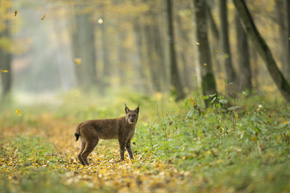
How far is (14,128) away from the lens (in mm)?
15953

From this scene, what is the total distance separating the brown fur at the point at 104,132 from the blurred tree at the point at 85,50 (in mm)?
19275

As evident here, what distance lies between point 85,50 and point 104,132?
20.2 meters

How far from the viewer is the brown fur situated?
25.9ft

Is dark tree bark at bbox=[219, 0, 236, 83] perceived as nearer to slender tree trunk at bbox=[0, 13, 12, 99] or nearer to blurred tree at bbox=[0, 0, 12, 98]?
blurred tree at bbox=[0, 0, 12, 98]

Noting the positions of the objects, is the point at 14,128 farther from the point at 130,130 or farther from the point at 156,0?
the point at 156,0

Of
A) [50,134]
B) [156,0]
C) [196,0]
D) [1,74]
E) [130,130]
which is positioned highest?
[156,0]

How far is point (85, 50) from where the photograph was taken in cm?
2744

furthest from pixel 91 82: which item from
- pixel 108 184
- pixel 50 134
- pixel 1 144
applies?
pixel 108 184

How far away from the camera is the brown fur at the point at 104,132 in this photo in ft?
25.9

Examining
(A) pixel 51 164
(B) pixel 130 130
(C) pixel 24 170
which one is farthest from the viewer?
(B) pixel 130 130

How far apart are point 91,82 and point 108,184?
73.0 ft

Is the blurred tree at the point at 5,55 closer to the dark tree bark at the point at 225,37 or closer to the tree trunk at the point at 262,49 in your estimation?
the dark tree bark at the point at 225,37

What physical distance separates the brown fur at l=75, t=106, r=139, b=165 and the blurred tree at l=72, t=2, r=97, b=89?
19.3m

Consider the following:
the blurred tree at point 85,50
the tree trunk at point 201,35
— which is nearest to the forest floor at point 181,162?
the tree trunk at point 201,35
